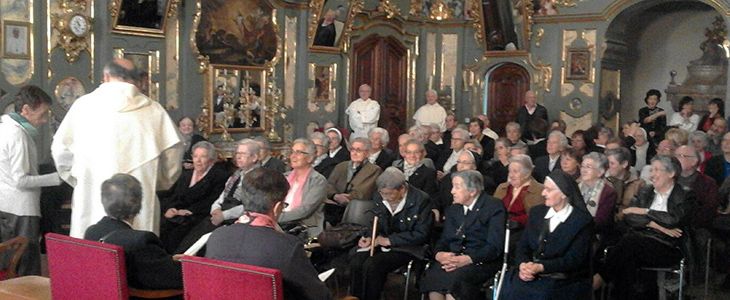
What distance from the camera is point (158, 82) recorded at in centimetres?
1224

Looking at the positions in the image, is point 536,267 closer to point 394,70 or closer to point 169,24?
point 169,24

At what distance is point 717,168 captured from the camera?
8625 millimetres

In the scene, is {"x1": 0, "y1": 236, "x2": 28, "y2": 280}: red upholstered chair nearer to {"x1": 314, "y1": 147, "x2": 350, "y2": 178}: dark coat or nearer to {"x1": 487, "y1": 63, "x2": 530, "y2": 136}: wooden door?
{"x1": 314, "y1": 147, "x2": 350, "y2": 178}: dark coat

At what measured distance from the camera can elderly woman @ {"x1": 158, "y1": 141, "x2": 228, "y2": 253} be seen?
284 inches

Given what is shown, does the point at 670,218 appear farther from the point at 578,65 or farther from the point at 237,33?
the point at 578,65

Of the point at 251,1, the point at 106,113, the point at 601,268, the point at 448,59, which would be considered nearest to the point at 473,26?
the point at 448,59

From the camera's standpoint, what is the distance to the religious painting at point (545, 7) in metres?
15.6

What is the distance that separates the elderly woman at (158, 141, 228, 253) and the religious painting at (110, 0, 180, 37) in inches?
191

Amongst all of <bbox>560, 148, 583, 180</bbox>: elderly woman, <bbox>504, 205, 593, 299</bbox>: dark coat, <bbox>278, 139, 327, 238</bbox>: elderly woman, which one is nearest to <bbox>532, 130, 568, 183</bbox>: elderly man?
<bbox>560, 148, 583, 180</bbox>: elderly woman

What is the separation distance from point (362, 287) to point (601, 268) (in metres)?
1.78

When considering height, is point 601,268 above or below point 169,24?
below

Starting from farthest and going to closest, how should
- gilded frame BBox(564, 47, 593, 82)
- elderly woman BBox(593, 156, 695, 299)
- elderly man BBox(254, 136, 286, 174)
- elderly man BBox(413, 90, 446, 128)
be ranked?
elderly man BBox(413, 90, 446, 128) → gilded frame BBox(564, 47, 593, 82) → elderly man BBox(254, 136, 286, 174) → elderly woman BBox(593, 156, 695, 299)

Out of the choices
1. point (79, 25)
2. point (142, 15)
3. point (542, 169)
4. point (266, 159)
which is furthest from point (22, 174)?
point (142, 15)

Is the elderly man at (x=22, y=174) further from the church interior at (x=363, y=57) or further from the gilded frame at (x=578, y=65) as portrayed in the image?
the gilded frame at (x=578, y=65)
